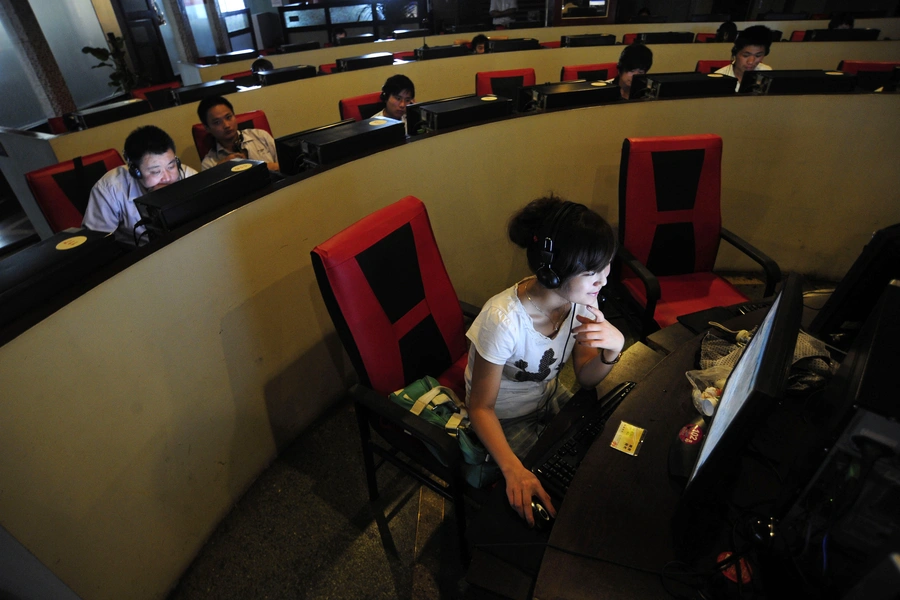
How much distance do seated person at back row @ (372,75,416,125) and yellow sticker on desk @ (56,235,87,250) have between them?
2.00m

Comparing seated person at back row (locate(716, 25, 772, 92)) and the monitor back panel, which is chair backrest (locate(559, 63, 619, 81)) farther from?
the monitor back panel

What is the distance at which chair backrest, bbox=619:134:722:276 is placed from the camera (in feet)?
6.24

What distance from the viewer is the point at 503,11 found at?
7176 mm

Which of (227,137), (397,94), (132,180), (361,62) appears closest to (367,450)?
(132,180)

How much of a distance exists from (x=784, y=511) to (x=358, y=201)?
5.04 ft

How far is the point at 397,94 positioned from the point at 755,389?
268cm

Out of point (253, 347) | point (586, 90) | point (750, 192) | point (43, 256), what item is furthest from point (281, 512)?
point (750, 192)

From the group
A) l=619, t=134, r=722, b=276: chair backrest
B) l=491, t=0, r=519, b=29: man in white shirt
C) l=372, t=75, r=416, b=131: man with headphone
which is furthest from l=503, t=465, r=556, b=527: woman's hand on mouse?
l=491, t=0, r=519, b=29: man in white shirt

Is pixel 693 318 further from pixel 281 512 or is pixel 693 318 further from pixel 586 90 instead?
pixel 281 512

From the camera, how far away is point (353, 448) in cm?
190

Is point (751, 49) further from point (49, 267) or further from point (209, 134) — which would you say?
point (49, 267)

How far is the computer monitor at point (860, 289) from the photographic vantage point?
994mm

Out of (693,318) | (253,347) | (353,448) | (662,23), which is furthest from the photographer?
(662,23)

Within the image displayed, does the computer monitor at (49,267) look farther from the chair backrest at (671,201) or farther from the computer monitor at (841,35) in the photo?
the computer monitor at (841,35)
